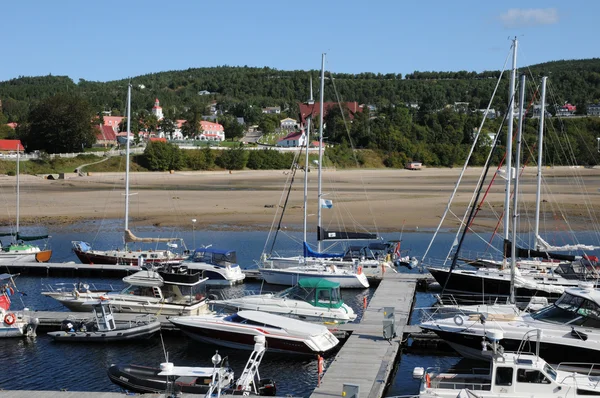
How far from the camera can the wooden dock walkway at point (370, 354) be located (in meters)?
20.1

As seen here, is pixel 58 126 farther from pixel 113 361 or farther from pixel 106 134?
pixel 113 361

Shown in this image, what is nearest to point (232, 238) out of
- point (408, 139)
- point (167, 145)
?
point (167, 145)

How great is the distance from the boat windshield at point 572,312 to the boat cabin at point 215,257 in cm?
1711

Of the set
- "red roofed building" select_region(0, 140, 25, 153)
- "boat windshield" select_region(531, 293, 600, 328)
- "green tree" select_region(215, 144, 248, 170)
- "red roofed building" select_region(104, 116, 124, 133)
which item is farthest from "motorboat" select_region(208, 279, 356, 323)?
"red roofed building" select_region(104, 116, 124, 133)

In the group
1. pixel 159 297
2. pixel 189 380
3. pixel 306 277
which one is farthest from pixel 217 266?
pixel 189 380

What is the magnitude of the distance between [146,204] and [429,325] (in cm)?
4664

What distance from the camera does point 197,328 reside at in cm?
2544

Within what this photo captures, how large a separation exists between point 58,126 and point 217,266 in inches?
2821

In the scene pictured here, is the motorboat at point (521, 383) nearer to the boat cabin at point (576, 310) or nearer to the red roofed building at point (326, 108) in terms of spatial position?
the boat cabin at point (576, 310)

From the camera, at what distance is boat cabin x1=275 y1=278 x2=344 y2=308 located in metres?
27.4

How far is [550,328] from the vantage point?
70.9 feet

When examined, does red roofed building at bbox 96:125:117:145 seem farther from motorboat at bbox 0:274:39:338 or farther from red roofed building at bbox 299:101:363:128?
motorboat at bbox 0:274:39:338

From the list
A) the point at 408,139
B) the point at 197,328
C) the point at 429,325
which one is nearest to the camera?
the point at 429,325

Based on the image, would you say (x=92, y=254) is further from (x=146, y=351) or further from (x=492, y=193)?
(x=492, y=193)
